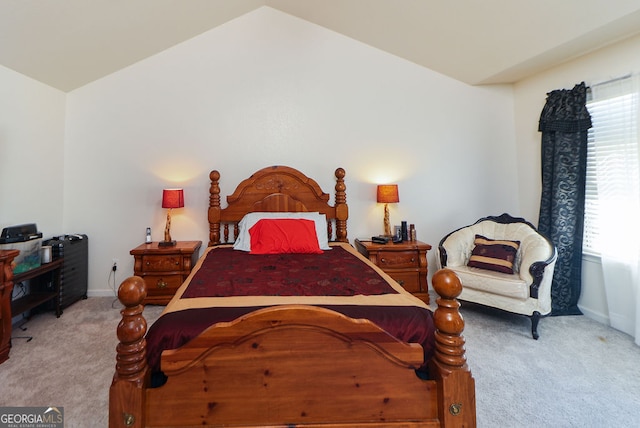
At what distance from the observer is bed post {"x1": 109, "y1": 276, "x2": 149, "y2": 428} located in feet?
3.35

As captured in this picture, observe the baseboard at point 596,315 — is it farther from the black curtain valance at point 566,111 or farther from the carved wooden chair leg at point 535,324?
the black curtain valance at point 566,111

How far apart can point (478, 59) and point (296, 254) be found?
2.90 m

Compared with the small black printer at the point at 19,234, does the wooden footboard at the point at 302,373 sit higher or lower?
lower

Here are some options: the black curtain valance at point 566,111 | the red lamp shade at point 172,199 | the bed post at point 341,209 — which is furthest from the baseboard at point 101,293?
the black curtain valance at point 566,111

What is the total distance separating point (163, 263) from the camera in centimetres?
293

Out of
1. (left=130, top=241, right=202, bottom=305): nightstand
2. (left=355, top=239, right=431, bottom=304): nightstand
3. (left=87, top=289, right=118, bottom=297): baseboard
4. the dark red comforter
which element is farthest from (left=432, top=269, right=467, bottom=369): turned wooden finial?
(left=87, top=289, right=118, bottom=297): baseboard

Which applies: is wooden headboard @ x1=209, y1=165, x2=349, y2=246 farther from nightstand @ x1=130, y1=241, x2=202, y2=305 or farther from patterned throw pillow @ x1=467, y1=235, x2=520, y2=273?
patterned throw pillow @ x1=467, y1=235, x2=520, y2=273

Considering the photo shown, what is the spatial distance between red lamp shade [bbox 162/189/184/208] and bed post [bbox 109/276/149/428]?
7.02 feet

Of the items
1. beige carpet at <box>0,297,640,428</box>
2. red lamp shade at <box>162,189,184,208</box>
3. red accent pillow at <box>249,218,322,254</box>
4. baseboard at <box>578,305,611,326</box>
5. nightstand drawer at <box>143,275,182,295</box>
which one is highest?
red lamp shade at <box>162,189,184,208</box>

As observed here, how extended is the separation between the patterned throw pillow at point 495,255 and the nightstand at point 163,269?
114 inches

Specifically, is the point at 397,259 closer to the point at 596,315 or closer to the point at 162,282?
the point at 596,315

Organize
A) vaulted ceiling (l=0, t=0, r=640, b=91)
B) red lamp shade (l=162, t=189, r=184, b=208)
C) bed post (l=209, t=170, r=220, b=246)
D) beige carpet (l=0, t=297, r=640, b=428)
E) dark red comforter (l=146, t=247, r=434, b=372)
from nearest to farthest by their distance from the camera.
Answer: dark red comforter (l=146, t=247, r=434, b=372) < beige carpet (l=0, t=297, r=640, b=428) < vaulted ceiling (l=0, t=0, r=640, b=91) < red lamp shade (l=162, t=189, r=184, b=208) < bed post (l=209, t=170, r=220, b=246)

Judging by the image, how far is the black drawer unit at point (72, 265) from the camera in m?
2.84

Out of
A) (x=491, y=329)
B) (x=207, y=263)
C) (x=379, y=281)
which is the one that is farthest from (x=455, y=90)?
(x=207, y=263)
